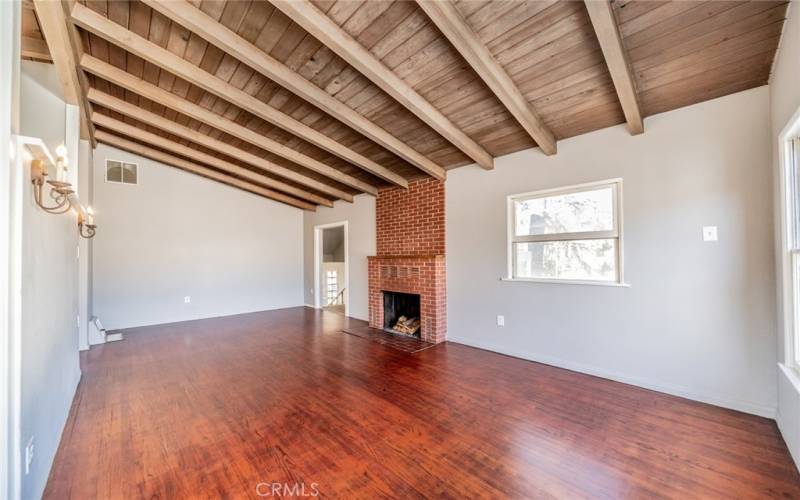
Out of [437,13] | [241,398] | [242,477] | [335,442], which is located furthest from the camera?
Result: [241,398]

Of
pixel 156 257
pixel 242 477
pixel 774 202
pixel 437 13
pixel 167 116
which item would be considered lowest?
pixel 242 477

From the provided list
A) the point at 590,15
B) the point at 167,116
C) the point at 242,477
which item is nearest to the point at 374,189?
the point at 167,116

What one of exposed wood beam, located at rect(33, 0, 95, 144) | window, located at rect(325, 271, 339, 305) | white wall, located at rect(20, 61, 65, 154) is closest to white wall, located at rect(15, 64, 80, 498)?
white wall, located at rect(20, 61, 65, 154)

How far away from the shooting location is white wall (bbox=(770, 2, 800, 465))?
182 centimetres

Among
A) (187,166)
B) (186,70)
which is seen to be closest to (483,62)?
(186,70)

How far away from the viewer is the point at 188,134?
13.5 feet

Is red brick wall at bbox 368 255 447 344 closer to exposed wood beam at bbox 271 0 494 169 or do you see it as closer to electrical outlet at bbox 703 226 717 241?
exposed wood beam at bbox 271 0 494 169

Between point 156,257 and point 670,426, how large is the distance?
23.7ft

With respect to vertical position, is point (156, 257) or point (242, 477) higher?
point (156, 257)

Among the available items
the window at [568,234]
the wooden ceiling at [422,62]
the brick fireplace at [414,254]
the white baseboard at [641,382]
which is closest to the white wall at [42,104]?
the wooden ceiling at [422,62]

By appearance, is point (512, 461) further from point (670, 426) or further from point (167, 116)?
point (167, 116)

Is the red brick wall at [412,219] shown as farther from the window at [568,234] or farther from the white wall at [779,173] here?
the white wall at [779,173]

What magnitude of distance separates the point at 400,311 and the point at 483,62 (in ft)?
13.0

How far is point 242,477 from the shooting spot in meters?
1.82
